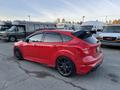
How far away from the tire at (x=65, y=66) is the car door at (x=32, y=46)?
1.20 m

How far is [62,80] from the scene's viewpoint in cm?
475

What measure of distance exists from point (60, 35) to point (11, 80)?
2138mm

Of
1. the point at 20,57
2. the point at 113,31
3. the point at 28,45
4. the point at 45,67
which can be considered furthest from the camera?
the point at 113,31

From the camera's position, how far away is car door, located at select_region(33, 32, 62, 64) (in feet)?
17.2

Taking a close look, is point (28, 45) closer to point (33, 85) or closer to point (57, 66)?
point (57, 66)

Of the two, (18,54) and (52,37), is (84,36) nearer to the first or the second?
(52,37)

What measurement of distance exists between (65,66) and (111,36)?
626 centimetres

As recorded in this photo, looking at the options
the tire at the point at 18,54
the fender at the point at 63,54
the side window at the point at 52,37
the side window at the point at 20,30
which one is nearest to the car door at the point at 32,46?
the side window at the point at 52,37

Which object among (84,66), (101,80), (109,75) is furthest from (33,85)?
(109,75)

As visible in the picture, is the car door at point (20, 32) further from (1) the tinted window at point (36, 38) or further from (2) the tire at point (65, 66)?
(2) the tire at point (65, 66)

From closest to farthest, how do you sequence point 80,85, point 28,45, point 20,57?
1. point 80,85
2. point 28,45
3. point 20,57

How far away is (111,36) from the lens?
1019 centimetres

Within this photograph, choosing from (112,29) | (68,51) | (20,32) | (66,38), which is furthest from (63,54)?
(20,32)

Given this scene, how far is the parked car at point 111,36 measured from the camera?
10.0 meters
